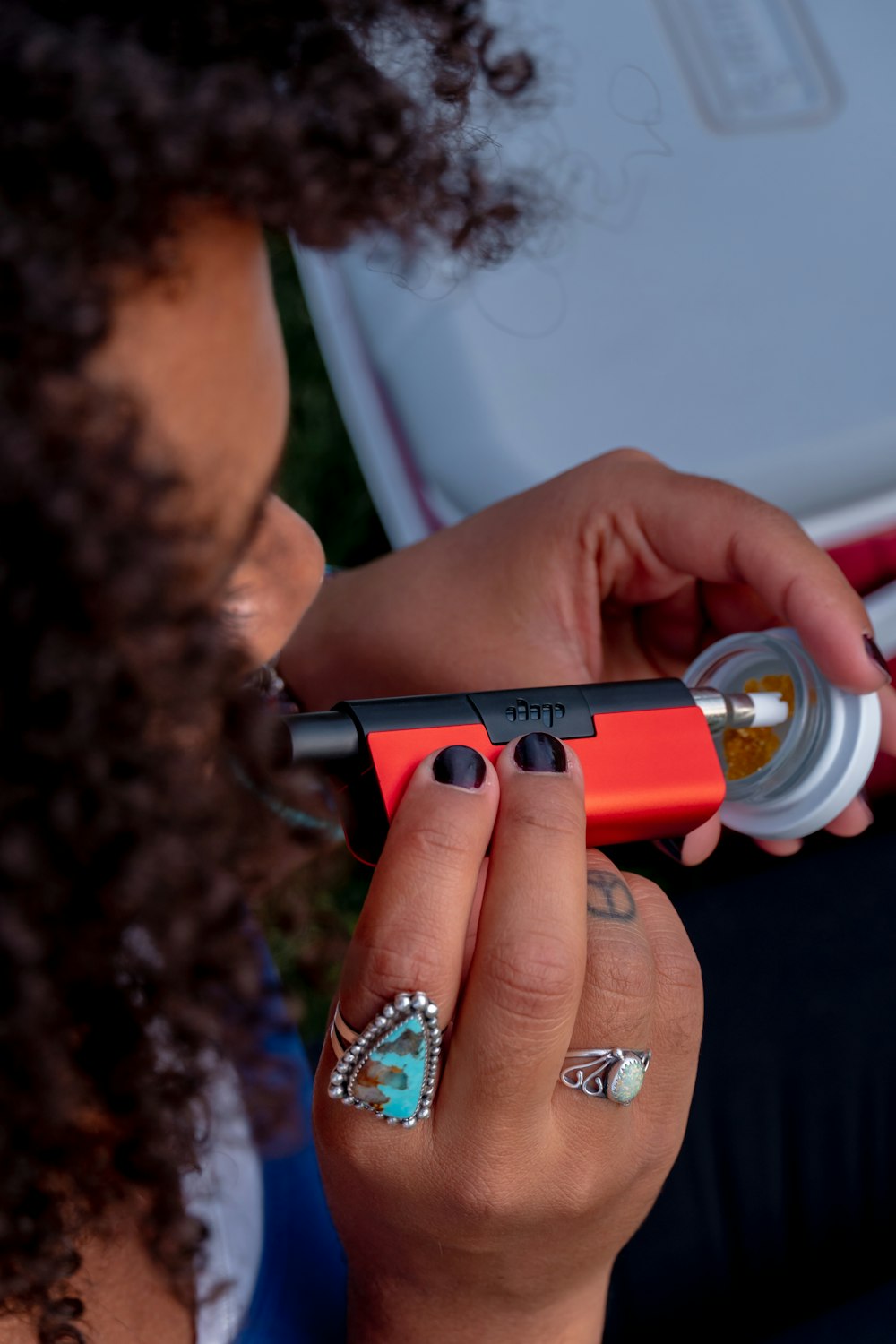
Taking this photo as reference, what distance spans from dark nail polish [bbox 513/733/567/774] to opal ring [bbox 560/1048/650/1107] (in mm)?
160

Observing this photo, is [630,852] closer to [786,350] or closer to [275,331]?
[786,350]

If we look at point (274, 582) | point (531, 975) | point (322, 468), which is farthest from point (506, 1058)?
point (322, 468)

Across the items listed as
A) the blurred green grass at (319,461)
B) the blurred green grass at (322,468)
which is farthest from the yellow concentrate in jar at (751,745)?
the blurred green grass at (319,461)

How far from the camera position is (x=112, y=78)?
370 mm

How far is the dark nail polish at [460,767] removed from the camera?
54cm

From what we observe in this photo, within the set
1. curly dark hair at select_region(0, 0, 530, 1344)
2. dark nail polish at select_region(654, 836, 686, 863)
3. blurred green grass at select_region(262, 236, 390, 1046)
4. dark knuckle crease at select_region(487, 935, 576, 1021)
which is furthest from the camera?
blurred green grass at select_region(262, 236, 390, 1046)

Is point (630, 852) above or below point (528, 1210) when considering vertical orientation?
below

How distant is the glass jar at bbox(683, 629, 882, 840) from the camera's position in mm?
762

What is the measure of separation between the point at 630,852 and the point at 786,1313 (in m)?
0.60

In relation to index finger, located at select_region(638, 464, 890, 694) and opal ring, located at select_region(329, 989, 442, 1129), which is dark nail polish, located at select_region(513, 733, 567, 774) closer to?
opal ring, located at select_region(329, 989, 442, 1129)

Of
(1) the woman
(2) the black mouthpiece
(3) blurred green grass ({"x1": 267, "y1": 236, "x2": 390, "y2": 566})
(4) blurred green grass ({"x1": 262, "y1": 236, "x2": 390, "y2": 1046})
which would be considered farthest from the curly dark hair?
(3) blurred green grass ({"x1": 267, "y1": 236, "x2": 390, "y2": 566})

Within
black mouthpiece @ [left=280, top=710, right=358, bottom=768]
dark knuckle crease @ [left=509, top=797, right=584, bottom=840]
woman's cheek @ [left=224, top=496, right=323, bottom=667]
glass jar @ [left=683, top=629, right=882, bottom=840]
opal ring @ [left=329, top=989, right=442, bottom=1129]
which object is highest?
woman's cheek @ [left=224, top=496, right=323, bottom=667]

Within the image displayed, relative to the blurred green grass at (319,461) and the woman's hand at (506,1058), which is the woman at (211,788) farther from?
the blurred green grass at (319,461)

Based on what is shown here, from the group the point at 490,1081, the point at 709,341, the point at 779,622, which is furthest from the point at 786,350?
the point at 490,1081
